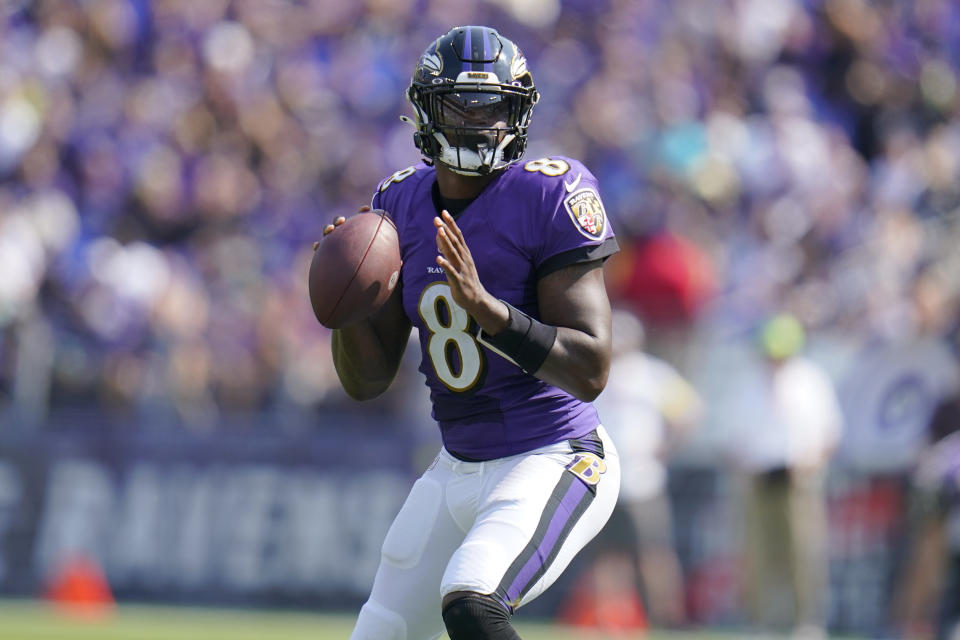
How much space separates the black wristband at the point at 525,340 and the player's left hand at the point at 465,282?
0.03 metres

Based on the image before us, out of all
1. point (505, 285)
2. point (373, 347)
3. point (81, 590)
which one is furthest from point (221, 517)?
point (505, 285)

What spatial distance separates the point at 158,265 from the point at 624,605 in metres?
4.23

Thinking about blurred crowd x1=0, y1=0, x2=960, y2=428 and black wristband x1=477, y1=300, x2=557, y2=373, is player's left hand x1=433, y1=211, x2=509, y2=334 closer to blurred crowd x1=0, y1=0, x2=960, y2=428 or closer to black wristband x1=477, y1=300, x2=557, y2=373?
black wristband x1=477, y1=300, x2=557, y2=373

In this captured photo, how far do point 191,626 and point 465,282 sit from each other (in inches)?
225

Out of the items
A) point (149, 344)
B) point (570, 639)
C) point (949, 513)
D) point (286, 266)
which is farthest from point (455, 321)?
point (286, 266)

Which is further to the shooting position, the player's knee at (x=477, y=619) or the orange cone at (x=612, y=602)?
the orange cone at (x=612, y=602)

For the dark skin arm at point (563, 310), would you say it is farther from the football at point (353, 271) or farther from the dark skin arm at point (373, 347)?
the dark skin arm at point (373, 347)

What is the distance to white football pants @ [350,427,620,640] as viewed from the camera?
12.6ft

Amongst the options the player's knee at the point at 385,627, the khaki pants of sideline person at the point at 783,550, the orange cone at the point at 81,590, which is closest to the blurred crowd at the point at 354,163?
the orange cone at the point at 81,590

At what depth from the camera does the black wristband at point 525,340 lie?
3840 millimetres

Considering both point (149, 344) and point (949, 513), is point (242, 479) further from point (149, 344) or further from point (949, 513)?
point (949, 513)

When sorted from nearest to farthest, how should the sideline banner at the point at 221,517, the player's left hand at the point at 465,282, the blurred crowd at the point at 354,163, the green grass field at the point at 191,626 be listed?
the player's left hand at the point at 465,282, the green grass field at the point at 191,626, the sideline banner at the point at 221,517, the blurred crowd at the point at 354,163

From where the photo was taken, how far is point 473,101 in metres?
4.12

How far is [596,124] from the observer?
11258 millimetres
